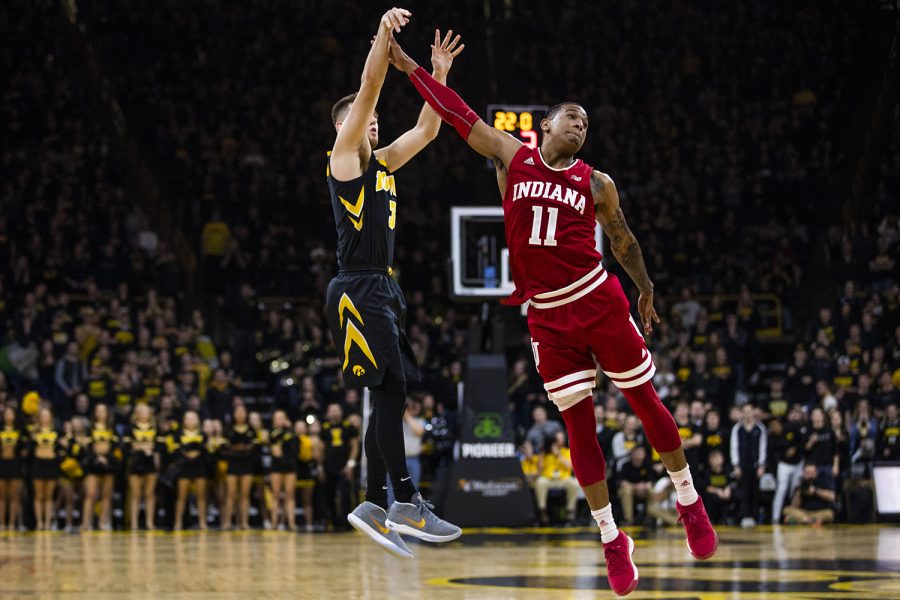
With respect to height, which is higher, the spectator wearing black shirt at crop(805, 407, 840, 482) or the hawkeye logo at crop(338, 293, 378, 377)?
the hawkeye logo at crop(338, 293, 378, 377)

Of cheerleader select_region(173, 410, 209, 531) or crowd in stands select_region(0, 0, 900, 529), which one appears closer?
cheerleader select_region(173, 410, 209, 531)

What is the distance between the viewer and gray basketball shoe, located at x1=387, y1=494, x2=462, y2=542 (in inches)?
287

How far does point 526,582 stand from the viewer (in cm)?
1162

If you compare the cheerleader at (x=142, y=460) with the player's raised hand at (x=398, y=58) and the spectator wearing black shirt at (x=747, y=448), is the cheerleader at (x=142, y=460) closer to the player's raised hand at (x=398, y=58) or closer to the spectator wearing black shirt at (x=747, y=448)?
the spectator wearing black shirt at (x=747, y=448)

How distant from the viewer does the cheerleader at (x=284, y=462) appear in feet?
62.9

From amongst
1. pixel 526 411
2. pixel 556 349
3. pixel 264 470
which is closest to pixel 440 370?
pixel 526 411

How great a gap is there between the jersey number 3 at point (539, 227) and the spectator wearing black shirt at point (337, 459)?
1192 centimetres

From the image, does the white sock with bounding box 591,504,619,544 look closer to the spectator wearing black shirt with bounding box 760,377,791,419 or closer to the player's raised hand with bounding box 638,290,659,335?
the player's raised hand with bounding box 638,290,659,335

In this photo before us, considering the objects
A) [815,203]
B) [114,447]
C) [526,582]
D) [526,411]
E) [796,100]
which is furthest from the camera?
[796,100]

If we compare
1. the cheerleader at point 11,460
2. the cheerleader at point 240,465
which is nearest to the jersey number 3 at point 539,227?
the cheerleader at point 240,465

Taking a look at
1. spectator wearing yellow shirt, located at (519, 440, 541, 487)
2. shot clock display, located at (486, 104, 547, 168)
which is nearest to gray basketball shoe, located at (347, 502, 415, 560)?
shot clock display, located at (486, 104, 547, 168)

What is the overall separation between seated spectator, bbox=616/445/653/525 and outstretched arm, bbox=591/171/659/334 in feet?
37.9

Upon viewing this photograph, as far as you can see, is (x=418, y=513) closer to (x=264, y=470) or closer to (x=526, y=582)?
(x=526, y=582)

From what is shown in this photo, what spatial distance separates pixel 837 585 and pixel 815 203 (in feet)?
57.4
